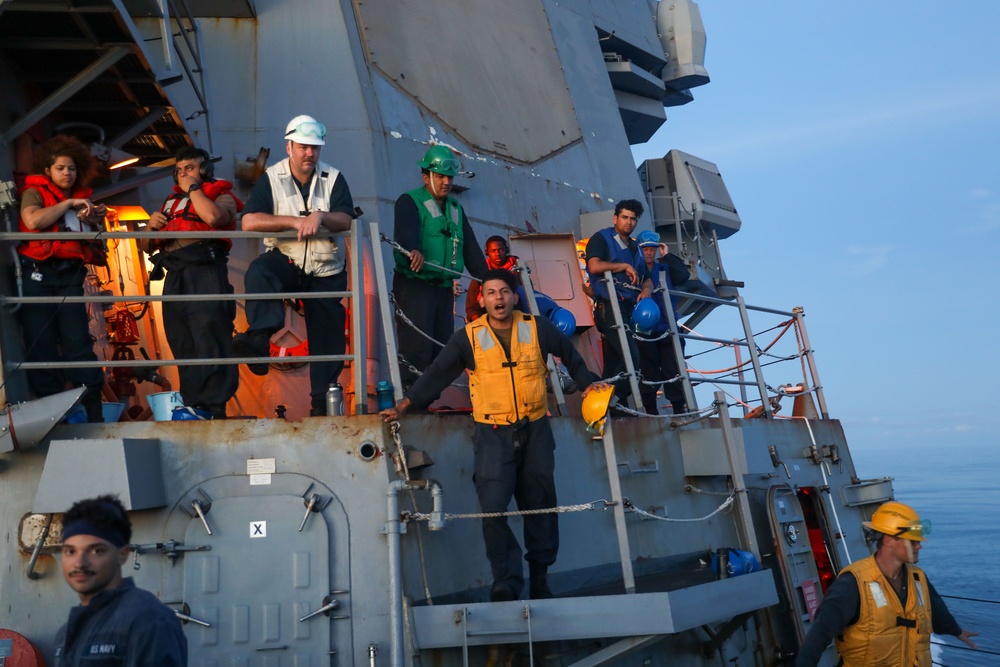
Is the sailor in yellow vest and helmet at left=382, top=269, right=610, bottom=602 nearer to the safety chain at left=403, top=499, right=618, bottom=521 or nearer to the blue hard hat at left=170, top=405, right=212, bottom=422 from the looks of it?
the safety chain at left=403, top=499, right=618, bottom=521

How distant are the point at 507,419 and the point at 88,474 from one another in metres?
1.83

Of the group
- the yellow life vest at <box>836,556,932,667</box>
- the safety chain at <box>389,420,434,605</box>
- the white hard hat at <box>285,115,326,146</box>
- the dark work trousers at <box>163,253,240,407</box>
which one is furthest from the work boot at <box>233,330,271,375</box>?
the yellow life vest at <box>836,556,932,667</box>

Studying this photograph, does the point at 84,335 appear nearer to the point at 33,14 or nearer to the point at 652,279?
the point at 33,14

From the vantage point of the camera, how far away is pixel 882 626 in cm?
467

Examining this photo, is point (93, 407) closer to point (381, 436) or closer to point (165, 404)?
point (165, 404)

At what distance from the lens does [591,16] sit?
11148 millimetres

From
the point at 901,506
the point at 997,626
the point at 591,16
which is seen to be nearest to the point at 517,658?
the point at 901,506

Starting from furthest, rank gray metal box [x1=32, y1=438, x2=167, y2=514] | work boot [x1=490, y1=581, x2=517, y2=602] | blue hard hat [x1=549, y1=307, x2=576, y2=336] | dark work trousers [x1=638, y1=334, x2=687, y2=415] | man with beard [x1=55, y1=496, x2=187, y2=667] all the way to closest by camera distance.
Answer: dark work trousers [x1=638, y1=334, x2=687, y2=415] < blue hard hat [x1=549, y1=307, x2=576, y2=336] < work boot [x1=490, y1=581, x2=517, y2=602] < gray metal box [x1=32, y1=438, x2=167, y2=514] < man with beard [x1=55, y1=496, x2=187, y2=667]

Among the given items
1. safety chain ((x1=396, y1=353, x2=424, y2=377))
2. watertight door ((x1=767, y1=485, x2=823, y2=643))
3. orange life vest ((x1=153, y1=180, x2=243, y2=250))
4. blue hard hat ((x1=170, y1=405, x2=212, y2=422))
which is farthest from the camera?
watertight door ((x1=767, y1=485, x2=823, y2=643))

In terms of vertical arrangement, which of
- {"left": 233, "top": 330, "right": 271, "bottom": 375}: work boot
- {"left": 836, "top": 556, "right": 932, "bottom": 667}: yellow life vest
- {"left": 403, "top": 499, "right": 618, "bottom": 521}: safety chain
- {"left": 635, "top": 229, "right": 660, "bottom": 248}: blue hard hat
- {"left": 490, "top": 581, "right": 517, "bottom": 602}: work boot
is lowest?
{"left": 836, "top": 556, "right": 932, "bottom": 667}: yellow life vest

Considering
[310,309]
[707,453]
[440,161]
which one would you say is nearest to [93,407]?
[310,309]

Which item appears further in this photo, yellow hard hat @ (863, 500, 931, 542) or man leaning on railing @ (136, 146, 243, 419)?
man leaning on railing @ (136, 146, 243, 419)

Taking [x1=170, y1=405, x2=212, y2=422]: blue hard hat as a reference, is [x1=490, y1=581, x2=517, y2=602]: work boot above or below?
below

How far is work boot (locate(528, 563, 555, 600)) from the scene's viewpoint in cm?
509
